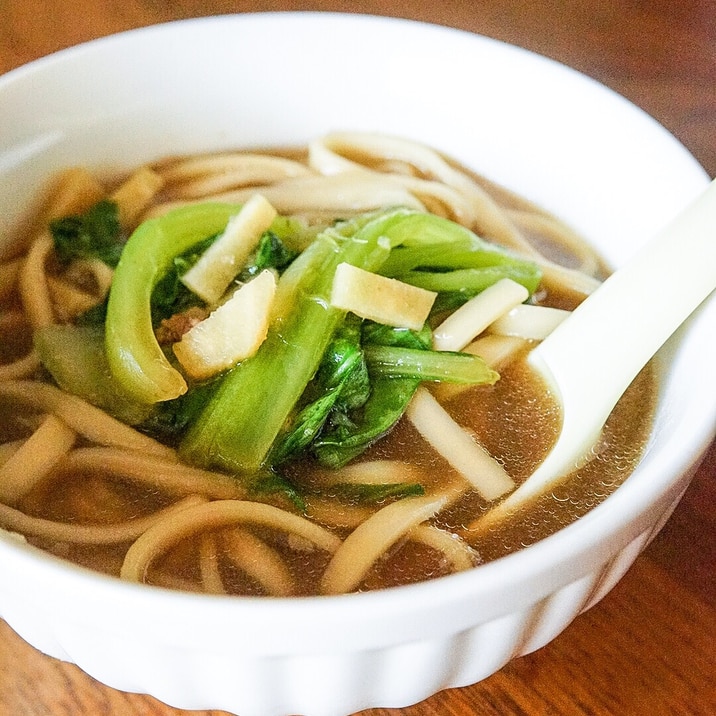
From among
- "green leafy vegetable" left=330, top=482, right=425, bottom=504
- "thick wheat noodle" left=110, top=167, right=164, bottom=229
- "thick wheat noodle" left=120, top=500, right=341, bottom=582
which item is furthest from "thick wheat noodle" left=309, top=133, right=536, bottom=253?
"thick wheat noodle" left=120, top=500, right=341, bottom=582

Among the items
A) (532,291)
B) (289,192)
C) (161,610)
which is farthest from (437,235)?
(161,610)

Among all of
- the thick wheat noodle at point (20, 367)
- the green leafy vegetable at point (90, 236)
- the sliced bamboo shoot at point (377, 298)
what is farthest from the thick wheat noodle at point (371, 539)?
the green leafy vegetable at point (90, 236)

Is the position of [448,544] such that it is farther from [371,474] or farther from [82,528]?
[82,528]

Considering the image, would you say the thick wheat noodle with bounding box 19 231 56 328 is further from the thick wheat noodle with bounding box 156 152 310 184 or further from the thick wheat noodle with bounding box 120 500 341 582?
the thick wheat noodle with bounding box 120 500 341 582

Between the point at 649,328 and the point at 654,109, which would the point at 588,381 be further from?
the point at 654,109

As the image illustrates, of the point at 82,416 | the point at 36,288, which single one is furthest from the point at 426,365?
the point at 36,288
